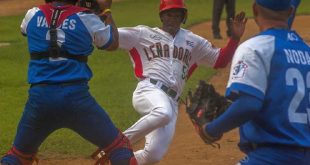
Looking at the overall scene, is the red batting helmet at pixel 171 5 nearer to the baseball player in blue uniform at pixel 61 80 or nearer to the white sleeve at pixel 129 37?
the white sleeve at pixel 129 37

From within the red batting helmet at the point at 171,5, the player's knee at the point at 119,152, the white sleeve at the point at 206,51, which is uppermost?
the red batting helmet at the point at 171,5

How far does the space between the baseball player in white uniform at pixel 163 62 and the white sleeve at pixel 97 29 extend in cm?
117

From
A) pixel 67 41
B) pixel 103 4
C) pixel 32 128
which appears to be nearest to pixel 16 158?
pixel 32 128

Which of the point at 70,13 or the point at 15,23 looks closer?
the point at 70,13

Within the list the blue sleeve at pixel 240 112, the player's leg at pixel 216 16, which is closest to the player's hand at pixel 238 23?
the blue sleeve at pixel 240 112

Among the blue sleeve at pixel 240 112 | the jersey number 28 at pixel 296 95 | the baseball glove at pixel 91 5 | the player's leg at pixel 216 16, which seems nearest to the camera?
the blue sleeve at pixel 240 112

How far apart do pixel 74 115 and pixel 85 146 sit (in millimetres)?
3393

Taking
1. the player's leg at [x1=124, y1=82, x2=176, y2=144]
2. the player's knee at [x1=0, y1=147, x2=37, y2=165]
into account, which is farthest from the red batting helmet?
the player's knee at [x1=0, y1=147, x2=37, y2=165]

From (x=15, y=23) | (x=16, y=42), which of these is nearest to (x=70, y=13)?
(x=16, y=42)

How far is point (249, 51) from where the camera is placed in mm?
4402

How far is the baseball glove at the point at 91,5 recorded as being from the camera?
6.68 m

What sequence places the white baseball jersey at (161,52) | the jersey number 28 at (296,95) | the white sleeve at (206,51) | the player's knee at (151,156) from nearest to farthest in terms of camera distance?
the jersey number 28 at (296,95), the player's knee at (151,156), the white baseball jersey at (161,52), the white sleeve at (206,51)

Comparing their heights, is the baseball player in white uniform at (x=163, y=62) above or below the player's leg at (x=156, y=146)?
above

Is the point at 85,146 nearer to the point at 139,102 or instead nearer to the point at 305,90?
the point at 139,102
